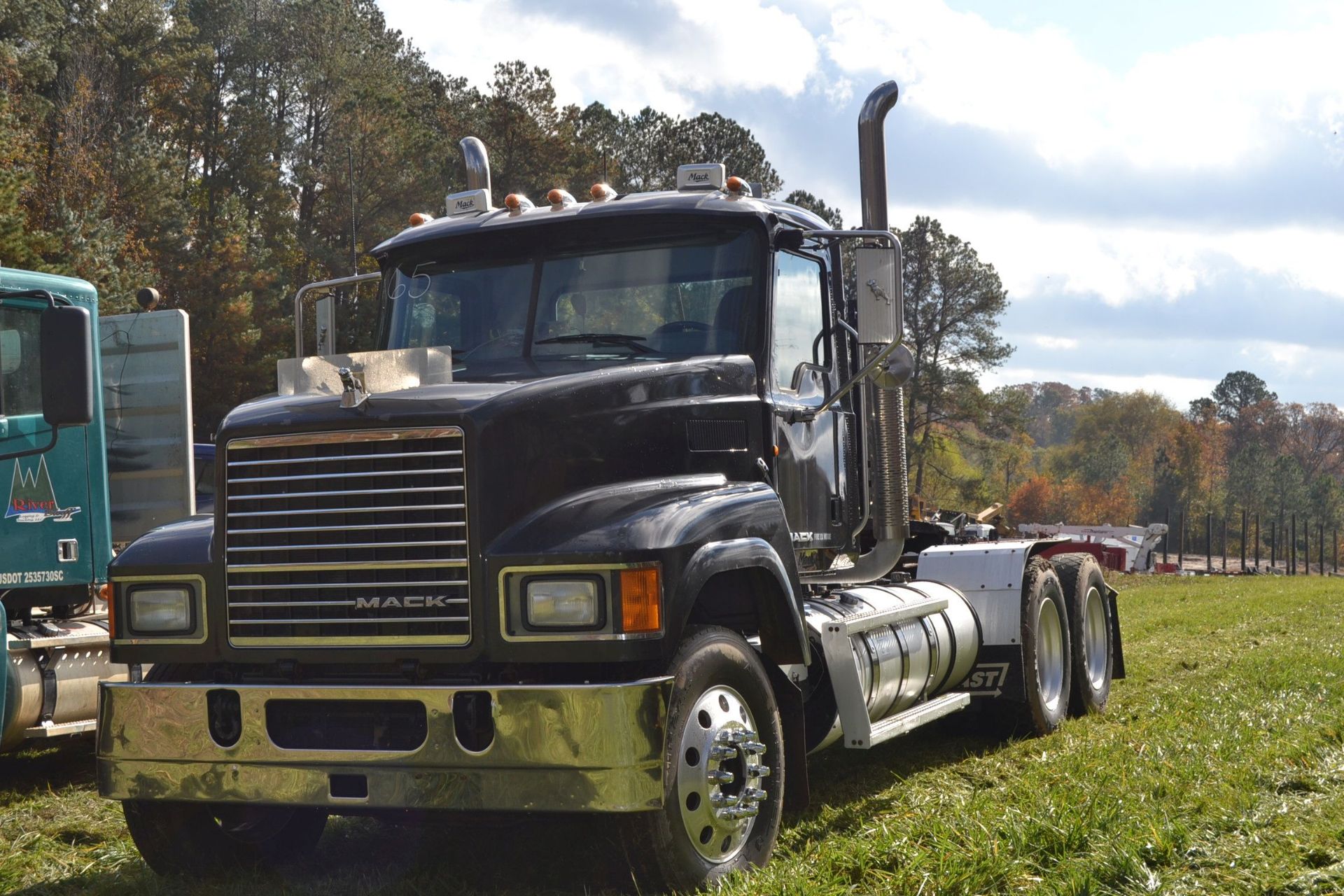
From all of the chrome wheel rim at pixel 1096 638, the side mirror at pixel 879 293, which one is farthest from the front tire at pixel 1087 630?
the side mirror at pixel 879 293

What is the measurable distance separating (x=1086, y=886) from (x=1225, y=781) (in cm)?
187

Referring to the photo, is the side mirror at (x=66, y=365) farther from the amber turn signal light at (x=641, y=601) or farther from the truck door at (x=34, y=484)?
the amber turn signal light at (x=641, y=601)

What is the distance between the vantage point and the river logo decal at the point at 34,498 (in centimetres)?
813

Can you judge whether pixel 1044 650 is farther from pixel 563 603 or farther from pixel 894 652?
pixel 563 603

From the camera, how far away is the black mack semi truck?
4.88 metres

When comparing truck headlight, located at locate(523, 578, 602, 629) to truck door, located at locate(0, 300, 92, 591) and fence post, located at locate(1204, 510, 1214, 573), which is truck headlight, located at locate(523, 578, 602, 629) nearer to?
truck door, located at locate(0, 300, 92, 591)

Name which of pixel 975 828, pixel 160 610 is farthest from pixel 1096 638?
pixel 160 610

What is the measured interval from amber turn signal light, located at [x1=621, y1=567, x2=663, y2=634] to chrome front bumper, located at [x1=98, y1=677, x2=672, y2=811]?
0.64 feet

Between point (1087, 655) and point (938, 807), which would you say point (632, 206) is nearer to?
point (938, 807)

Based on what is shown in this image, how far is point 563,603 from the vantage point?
192 inches

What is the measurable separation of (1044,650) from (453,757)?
5.10 metres

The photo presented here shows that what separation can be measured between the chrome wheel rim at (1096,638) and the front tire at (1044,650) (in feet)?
1.55

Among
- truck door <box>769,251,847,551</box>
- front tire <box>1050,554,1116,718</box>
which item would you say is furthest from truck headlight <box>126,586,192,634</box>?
front tire <box>1050,554,1116,718</box>

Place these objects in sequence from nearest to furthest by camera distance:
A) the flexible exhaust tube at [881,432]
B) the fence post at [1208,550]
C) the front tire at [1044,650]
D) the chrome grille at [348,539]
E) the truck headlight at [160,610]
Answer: the chrome grille at [348,539] < the truck headlight at [160,610] < the flexible exhaust tube at [881,432] < the front tire at [1044,650] < the fence post at [1208,550]
